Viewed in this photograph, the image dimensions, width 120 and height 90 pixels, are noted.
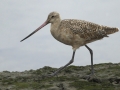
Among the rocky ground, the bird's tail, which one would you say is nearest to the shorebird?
the bird's tail

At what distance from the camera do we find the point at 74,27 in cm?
1248

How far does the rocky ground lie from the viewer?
1162 centimetres

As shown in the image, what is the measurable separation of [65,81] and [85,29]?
2298 mm

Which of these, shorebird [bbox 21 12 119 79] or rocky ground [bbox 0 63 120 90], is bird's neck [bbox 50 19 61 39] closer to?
shorebird [bbox 21 12 119 79]

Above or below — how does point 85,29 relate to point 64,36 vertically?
above

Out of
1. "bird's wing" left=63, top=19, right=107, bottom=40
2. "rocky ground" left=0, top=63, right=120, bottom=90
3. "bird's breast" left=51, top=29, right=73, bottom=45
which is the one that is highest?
"bird's wing" left=63, top=19, right=107, bottom=40

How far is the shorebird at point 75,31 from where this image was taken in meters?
12.4

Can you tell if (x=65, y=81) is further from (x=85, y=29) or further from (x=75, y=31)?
(x=85, y=29)

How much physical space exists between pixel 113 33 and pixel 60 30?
8.33ft

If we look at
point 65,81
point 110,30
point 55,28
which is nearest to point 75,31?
point 55,28

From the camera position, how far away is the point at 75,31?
1241cm

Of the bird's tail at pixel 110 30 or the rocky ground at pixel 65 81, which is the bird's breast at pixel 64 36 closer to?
the rocky ground at pixel 65 81

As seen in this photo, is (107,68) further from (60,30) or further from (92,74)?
(60,30)

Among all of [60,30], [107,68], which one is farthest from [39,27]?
[107,68]
